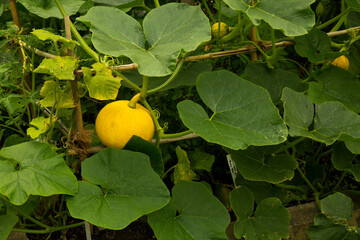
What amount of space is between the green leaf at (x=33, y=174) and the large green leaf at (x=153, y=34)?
286 mm

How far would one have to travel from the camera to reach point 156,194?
3.14 ft

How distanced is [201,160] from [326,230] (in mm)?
452

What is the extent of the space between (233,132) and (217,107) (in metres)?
0.11

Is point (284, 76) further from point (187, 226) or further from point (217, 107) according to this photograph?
point (187, 226)

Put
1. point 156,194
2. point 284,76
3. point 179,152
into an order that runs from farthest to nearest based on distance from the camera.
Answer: point 284,76, point 179,152, point 156,194

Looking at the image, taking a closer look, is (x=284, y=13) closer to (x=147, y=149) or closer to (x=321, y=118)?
(x=321, y=118)

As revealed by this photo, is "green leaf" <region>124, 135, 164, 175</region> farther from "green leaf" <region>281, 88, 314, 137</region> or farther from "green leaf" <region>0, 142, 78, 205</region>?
"green leaf" <region>281, 88, 314, 137</region>

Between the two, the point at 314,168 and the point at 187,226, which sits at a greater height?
the point at 187,226

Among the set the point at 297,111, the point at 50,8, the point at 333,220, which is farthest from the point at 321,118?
the point at 50,8

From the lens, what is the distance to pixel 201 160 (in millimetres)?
1377

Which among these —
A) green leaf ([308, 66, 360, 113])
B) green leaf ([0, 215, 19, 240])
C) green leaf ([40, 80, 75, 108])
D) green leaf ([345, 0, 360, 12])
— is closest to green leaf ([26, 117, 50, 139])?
green leaf ([40, 80, 75, 108])

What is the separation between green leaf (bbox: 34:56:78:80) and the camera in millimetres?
941

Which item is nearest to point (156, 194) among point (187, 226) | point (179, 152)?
point (187, 226)

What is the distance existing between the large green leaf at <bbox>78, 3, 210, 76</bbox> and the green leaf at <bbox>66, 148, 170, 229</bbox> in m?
0.25
